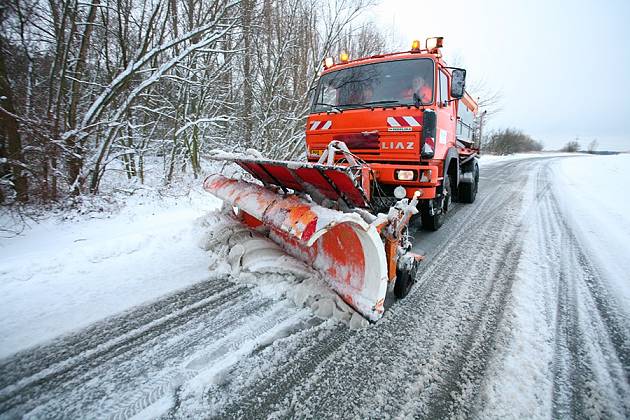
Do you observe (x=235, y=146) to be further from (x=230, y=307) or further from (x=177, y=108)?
(x=230, y=307)

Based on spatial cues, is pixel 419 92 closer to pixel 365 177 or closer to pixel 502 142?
pixel 365 177

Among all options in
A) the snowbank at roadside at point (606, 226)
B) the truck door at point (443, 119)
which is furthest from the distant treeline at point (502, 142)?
the truck door at point (443, 119)

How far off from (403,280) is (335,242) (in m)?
0.68

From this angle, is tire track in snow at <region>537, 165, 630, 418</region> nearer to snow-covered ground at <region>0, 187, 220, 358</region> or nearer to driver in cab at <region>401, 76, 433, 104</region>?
driver in cab at <region>401, 76, 433, 104</region>

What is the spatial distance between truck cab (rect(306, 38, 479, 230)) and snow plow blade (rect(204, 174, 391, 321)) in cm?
107

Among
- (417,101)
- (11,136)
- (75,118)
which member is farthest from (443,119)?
(75,118)

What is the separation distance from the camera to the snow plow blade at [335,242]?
76.7 inches

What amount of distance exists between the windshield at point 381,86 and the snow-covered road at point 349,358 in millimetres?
2365

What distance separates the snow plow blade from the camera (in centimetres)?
195

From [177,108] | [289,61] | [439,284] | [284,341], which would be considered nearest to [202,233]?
[284,341]

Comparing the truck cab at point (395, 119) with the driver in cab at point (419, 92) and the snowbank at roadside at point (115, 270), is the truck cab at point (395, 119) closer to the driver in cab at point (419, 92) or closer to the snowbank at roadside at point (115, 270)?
the driver in cab at point (419, 92)

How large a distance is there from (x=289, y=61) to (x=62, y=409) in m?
11.5

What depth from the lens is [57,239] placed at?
3742 millimetres

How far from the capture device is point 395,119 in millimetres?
3719
